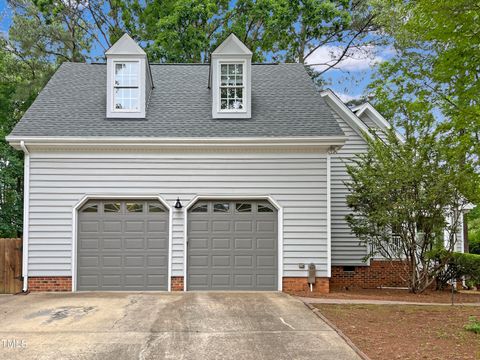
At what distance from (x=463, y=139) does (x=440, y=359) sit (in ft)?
14.9

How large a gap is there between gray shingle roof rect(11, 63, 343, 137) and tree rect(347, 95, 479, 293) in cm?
162

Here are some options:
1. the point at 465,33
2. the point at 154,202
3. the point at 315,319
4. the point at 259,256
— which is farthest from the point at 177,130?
the point at 465,33

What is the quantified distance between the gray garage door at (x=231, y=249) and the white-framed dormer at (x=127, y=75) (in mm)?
3362

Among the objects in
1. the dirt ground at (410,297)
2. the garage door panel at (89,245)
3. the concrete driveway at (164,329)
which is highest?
the garage door panel at (89,245)

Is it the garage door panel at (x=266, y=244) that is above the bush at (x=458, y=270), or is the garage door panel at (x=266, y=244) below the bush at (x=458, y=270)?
above

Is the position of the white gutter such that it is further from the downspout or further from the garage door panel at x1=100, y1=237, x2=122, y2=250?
the garage door panel at x1=100, y1=237, x2=122, y2=250

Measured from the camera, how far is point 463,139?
8703mm

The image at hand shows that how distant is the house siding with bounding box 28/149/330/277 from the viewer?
11156 millimetres

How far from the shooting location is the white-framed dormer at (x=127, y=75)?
12.2 meters

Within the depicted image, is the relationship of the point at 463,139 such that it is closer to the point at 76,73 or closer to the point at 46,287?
the point at 46,287

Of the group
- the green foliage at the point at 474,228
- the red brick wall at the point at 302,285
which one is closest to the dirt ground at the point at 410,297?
the red brick wall at the point at 302,285

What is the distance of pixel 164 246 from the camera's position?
1134cm

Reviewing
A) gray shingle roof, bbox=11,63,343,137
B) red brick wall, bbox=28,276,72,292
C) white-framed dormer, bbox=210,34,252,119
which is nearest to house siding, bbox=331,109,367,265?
gray shingle roof, bbox=11,63,343,137

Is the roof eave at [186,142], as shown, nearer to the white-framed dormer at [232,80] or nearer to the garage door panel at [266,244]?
the white-framed dormer at [232,80]
